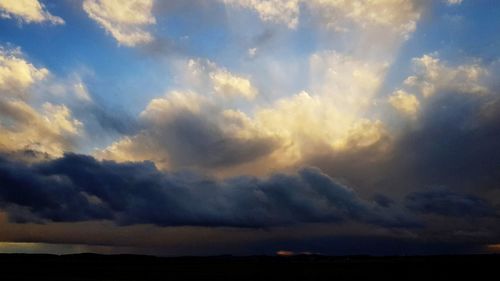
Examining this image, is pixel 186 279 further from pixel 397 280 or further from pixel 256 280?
pixel 397 280

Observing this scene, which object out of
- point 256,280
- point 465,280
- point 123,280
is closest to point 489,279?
point 465,280

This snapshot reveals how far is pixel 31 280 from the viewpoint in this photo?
369ft

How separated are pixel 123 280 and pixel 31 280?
2171 cm

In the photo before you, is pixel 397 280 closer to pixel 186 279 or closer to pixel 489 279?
pixel 489 279

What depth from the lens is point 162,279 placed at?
407ft

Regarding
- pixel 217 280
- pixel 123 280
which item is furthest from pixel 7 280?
pixel 217 280

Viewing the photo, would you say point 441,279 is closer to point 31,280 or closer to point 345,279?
point 345,279

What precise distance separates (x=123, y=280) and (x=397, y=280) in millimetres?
68022

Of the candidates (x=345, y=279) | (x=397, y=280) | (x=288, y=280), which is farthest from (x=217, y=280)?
(x=397, y=280)

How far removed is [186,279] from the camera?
407 ft

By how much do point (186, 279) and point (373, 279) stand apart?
49.2 metres

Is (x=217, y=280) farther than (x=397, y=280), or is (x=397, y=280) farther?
(x=217, y=280)

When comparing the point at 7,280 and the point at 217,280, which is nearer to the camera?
the point at 7,280

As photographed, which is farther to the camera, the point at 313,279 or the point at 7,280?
the point at 313,279
